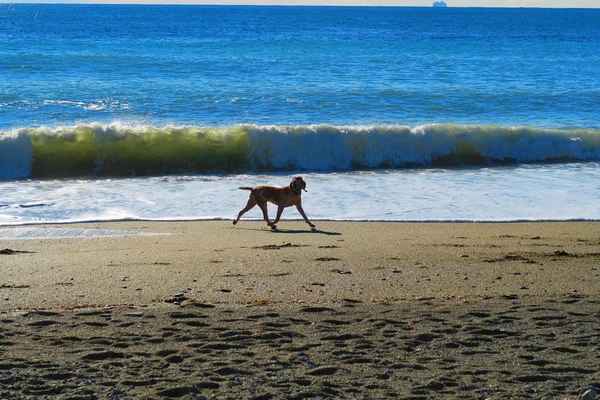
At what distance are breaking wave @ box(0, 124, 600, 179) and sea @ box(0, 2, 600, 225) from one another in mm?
43

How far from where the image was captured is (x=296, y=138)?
16547 millimetres

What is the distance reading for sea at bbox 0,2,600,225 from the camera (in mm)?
10898

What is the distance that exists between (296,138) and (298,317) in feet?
38.8

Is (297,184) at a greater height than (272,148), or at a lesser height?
lesser

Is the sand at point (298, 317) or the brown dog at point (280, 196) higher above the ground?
the brown dog at point (280, 196)

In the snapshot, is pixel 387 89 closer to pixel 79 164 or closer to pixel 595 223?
pixel 79 164

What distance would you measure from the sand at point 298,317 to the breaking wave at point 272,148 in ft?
23.0

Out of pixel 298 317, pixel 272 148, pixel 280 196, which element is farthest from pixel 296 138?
pixel 298 317

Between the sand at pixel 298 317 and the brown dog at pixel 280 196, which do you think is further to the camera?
the brown dog at pixel 280 196

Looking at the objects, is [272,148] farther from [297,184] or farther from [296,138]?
[297,184]

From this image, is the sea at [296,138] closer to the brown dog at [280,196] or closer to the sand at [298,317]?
the brown dog at [280,196]

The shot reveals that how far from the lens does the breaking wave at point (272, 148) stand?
15.1 m

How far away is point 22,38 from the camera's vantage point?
4434 cm

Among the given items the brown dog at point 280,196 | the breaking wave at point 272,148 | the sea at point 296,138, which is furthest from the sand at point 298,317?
the breaking wave at point 272,148
